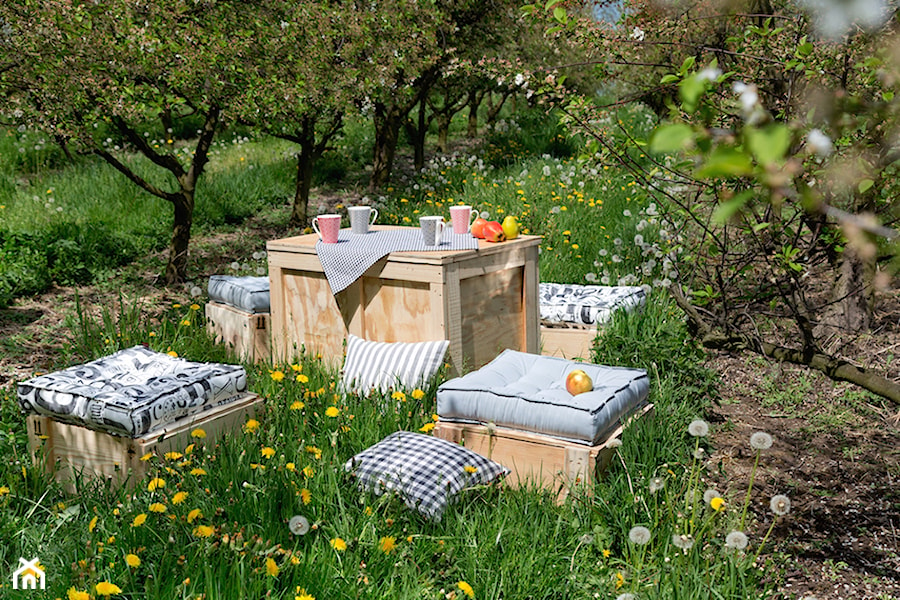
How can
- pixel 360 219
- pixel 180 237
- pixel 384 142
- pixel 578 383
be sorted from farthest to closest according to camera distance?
pixel 384 142 → pixel 180 237 → pixel 360 219 → pixel 578 383

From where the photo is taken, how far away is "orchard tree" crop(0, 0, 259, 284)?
526 cm

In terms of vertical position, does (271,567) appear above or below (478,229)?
below

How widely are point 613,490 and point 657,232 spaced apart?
13.1 feet

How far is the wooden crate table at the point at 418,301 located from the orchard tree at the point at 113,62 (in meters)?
1.91

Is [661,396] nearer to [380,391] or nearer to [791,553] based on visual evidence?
[791,553]

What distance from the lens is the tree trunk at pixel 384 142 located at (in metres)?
10.5

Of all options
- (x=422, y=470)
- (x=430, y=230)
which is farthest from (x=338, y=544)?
(x=430, y=230)

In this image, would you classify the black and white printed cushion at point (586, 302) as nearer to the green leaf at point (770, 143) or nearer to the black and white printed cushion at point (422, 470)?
the black and white printed cushion at point (422, 470)

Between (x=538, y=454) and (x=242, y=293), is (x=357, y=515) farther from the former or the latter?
(x=242, y=293)

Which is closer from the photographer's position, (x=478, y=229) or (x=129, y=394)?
(x=129, y=394)

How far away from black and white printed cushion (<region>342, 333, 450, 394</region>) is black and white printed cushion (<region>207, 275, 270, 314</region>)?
110cm

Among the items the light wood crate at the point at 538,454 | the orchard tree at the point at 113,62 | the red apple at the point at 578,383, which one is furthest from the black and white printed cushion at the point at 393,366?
the orchard tree at the point at 113,62

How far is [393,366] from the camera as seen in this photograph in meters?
4.02
